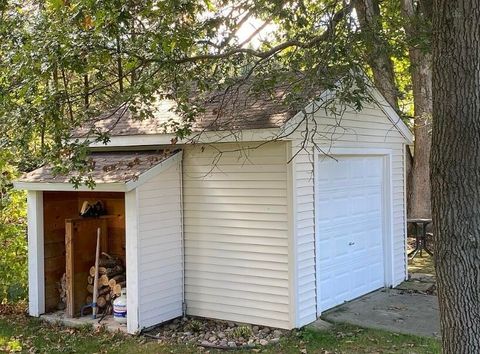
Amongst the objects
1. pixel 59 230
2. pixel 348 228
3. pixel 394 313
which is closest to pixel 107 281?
pixel 59 230

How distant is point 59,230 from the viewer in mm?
8555

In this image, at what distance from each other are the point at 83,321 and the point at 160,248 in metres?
1.50

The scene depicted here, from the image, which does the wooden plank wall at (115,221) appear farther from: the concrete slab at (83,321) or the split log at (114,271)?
the concrete slab at (83,321)

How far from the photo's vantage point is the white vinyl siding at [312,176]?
23.4 feet

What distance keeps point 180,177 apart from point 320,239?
210 cm

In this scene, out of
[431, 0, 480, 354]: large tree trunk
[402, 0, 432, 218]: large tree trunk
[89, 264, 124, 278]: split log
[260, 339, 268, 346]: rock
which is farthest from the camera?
[402, 0, 432, 218]: large tree trunk

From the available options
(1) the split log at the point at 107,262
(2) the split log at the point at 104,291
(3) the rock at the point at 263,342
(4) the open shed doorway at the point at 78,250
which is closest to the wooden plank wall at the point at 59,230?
(4) the open shed doorway at the point at 78,250

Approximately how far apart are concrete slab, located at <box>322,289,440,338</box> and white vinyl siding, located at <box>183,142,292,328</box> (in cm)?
100

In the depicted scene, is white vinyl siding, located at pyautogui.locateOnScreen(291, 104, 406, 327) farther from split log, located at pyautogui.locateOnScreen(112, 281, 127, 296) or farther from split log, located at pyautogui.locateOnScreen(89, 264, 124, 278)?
split log, located at pyautogui.locateOnScreen(89, 264, 124, 278)

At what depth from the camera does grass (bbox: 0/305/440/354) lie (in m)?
6.36

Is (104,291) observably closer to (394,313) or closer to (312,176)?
(312,176)

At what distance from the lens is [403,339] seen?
6.64 meters

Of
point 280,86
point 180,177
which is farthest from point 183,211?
point 280,86

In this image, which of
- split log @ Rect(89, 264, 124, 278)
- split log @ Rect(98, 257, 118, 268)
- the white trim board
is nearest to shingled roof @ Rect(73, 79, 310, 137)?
the white trim board
